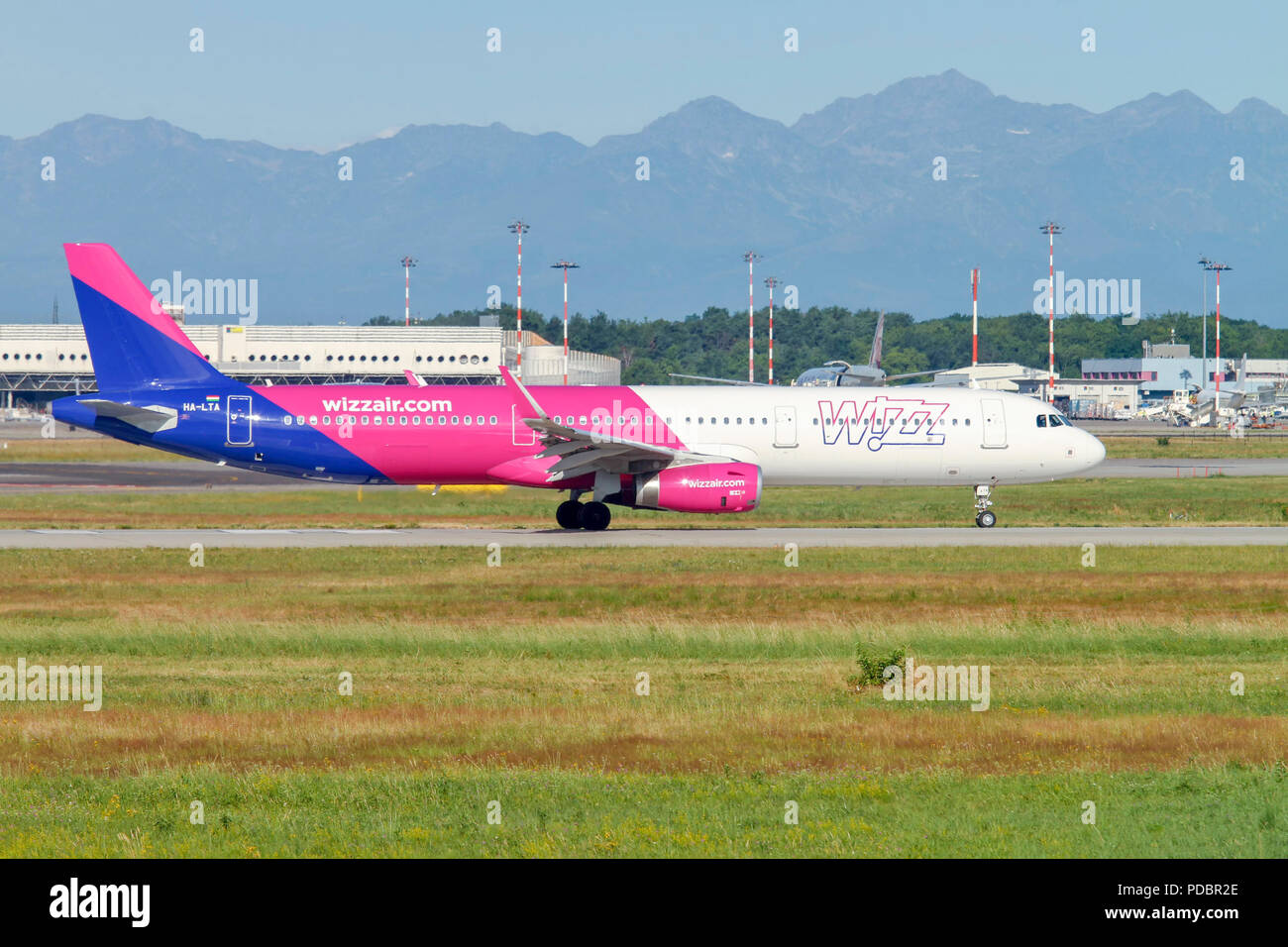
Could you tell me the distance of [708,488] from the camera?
132 ft

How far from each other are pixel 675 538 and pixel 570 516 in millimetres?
3729

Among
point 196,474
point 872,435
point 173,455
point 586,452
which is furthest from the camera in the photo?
point 173,455

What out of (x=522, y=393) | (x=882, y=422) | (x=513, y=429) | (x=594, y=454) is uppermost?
(x=522, y=393)

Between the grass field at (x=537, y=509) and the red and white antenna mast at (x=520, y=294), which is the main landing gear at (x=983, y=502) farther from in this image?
the red and white antenna mast at (x=520, y=294)

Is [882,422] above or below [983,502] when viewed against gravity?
above

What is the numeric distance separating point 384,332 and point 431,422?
86404 mm

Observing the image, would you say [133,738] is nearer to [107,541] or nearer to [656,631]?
[656,631]

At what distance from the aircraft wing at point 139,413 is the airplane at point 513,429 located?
0.14ft

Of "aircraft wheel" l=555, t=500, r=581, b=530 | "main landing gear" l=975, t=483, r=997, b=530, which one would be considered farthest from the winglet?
"main landing gear" l=975, t=483, r=997, b=530

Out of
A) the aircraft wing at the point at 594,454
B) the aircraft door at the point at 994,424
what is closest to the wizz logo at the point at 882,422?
the aircraft door at the point at 994,424

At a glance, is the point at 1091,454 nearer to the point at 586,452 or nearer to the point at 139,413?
the point at 586,452

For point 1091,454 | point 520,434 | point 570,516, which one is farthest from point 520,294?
point 1091,454
